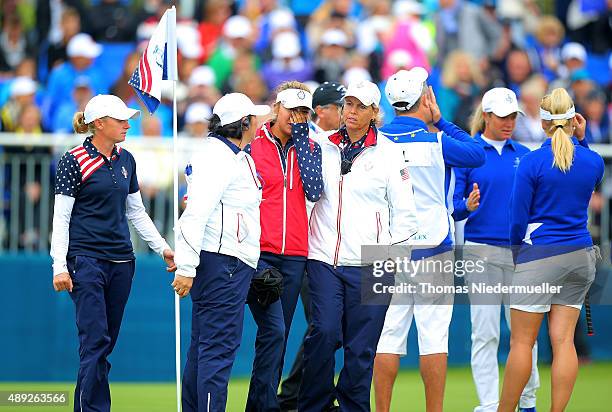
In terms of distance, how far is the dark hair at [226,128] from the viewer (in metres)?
8.35

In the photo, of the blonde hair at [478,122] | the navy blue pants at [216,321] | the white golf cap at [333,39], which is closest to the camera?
the navy blue pants at [216,321]

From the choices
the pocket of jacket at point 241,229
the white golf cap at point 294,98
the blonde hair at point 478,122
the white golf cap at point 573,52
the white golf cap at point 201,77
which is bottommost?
the pocket of jacket at point 241,229

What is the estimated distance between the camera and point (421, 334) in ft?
29.5

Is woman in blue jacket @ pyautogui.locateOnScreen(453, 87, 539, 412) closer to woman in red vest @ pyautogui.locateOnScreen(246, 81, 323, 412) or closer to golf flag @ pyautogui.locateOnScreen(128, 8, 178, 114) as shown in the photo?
woman in red vest @ pyautogui.locateOnScreen(246, 81, 323, 412)

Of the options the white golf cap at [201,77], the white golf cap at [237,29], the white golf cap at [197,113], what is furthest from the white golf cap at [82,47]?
the white golf cap at [237,29]

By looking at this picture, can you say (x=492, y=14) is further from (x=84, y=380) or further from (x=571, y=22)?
(x=84, y=380)

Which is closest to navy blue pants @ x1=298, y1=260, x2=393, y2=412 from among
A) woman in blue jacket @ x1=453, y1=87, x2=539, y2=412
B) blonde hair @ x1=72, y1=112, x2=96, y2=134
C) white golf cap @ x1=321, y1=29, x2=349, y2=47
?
woman in blue jacket @ x1=453, y1=87, x2=539, y2=412

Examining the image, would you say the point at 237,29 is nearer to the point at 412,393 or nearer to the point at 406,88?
the point at 412,393

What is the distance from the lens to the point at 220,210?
8203 millimetres

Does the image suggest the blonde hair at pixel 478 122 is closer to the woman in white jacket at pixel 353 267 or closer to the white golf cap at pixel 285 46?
the woman in white jacket at pixel 353 267

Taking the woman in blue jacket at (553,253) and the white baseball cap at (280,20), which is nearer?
the woman in blue jacket at (553,253)

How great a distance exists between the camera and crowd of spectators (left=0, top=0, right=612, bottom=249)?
599 inches

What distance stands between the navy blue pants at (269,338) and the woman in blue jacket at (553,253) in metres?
1.53

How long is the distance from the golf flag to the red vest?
4.24ft
